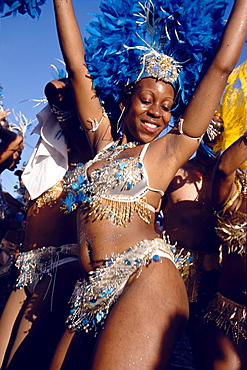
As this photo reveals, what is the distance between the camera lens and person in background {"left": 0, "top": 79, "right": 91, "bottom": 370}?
2.67 m

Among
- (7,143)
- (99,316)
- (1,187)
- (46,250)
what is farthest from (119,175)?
(1,187)

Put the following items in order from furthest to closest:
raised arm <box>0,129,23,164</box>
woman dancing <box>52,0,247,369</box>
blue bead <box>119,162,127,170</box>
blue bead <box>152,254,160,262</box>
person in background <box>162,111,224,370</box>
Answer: raised arm <box>0,129,23,164</box>, person in background <box>162,111,224,370</box>, blue bead <box>119,162,127,170</box>, blue bead <box>152,254,160,262</box>, woman dancing <box>52,0,247,369</box>

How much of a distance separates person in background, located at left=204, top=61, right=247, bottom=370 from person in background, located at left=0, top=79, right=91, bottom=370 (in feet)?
3.72

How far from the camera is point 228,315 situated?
3145 millimetres

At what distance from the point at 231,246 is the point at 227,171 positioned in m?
0.64

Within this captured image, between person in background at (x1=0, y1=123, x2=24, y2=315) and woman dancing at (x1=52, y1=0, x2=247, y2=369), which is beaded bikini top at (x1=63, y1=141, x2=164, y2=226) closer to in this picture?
woman dancing at (x1=52, y1=0, x2=247, y2=369)

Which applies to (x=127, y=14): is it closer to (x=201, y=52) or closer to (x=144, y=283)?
(x=201, y=52)

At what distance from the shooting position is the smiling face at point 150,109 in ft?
8.46

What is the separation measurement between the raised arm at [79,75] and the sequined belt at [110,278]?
0.91 m

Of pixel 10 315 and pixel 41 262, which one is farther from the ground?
pixel 41 262

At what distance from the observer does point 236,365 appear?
9.93 feet

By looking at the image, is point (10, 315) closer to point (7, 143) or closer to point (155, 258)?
point (155, 258)

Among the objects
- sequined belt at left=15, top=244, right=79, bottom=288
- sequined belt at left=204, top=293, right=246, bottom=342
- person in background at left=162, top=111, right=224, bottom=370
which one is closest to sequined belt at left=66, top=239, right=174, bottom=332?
sequined belt at left=15, top=244, right=79, bottom=288

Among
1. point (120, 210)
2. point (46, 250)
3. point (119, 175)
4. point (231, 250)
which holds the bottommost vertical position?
point (231, 250)
